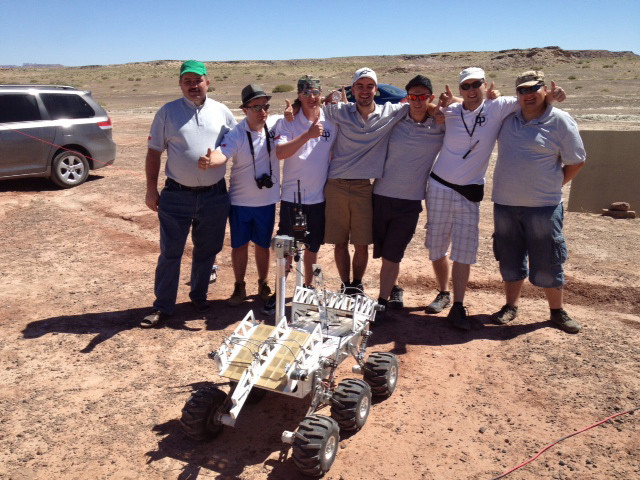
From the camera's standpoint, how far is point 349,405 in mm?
3848

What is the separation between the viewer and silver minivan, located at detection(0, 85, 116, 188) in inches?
412

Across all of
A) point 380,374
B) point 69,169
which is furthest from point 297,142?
point 69,169

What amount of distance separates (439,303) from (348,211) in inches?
52.4

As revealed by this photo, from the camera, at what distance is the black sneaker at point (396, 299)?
238 inches

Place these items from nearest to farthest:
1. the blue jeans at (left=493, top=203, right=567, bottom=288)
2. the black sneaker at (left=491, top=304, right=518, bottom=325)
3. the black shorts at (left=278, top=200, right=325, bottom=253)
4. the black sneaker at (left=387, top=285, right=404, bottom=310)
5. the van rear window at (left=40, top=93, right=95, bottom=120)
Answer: the blue jeans at (left=493, top=203, right=567, bottom=288) < the black shorts at (left=278, top=200, right=325, bottom=253) < the black sneaker at (left=491, top=304, right=518, bottom=325) < the black sneaker at (left=387, top=285, right=404, bottom=310) < the van rear window at (left=40, top=93, right=95, bottom=120)

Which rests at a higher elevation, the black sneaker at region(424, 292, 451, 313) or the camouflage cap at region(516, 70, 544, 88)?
the camouflage cap at region(516, 70, 544, 88)

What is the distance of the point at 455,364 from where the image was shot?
16.3 feet

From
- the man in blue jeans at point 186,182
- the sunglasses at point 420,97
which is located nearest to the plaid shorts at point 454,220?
the sunglasses at point 420,97

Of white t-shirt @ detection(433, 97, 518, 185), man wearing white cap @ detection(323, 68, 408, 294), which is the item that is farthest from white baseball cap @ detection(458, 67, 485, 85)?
man wearing white cap @ detection(323, 68, 408, 294)

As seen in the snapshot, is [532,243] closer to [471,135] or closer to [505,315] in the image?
[505,315]

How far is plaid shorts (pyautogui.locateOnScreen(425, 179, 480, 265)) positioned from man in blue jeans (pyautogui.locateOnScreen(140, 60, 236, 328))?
1.91 metres

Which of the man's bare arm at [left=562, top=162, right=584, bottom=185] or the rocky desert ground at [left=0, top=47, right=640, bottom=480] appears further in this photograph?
the man's bare arm at [left=562, top=162, right=584, bottom=185]

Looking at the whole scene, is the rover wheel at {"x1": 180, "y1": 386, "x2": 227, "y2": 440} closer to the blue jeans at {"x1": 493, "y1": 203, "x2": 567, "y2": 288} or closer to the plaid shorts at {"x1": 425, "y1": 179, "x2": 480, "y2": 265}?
the plaid shorts at {"x1": 425, "y1": 179, "x2": 480, "y2": 265}

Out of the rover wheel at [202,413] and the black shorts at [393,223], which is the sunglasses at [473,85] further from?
the rover wheel at [202,413]
